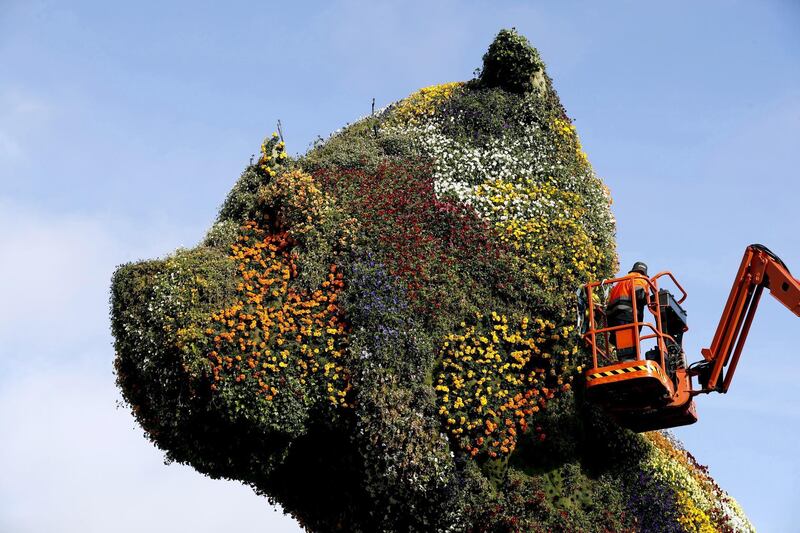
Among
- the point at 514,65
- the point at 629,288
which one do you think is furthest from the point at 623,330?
the point at 514,65

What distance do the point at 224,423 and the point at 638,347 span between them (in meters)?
7.34

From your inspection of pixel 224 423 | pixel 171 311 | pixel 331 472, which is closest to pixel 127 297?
pixel 171 311

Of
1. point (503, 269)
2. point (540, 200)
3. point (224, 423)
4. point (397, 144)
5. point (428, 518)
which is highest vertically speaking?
point (397, 144)

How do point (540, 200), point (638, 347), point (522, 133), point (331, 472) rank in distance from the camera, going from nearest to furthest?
1. point (638, 347)
2. point (331, 472)
3. point (540, 200)
4. point (522, 133)

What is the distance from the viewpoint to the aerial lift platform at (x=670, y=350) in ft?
58.7

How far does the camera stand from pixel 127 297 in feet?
64.9

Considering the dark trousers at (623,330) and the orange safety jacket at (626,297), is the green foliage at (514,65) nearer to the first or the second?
the orange safety jacket at (626,297)

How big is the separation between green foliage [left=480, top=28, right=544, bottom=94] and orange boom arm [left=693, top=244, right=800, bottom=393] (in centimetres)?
741

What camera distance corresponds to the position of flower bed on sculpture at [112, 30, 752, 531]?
61.5 ft

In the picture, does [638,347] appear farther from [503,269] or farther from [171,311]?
[171,311]

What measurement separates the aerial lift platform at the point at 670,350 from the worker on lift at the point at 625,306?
1.5 inches

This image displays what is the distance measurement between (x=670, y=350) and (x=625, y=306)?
1330mm

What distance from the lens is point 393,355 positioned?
1914 centimetres

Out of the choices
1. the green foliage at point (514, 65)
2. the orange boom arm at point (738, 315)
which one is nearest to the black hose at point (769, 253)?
the orange boom arm at point (738, 315)
